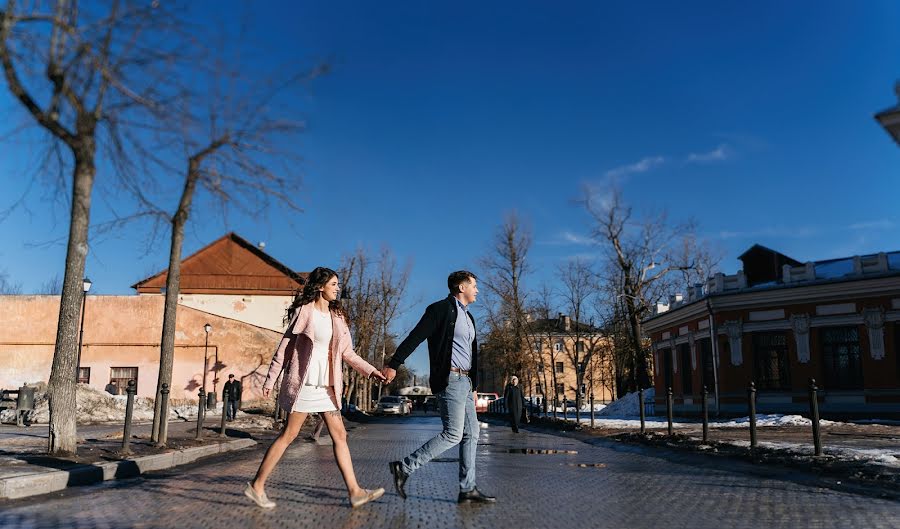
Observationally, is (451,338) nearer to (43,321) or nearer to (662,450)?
(662,450)

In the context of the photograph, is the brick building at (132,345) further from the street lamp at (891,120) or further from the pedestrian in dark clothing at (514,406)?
the street lamp at (891,120)

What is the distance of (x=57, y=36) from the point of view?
8.09 m

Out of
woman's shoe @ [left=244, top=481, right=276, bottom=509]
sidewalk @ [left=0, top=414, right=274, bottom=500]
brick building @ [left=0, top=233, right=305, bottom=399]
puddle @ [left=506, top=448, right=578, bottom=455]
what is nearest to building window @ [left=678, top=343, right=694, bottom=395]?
brick building @ [left=0, top=233, right=305, bottom=399]

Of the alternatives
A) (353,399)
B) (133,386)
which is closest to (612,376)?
(353,399)

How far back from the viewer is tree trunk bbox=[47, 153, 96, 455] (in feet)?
28.2

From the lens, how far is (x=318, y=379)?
563cm

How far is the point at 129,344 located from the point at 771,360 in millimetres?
30273

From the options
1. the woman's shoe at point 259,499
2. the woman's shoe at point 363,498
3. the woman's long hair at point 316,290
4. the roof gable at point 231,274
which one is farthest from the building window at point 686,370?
the woman's shoe at point 259,499

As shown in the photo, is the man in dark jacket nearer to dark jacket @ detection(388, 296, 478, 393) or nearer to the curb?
dark jacket @ detection(388, 296, 478, 393)

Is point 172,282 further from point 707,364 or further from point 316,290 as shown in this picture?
point 707,364

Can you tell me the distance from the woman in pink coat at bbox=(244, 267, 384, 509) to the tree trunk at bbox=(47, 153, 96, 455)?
14.1ft

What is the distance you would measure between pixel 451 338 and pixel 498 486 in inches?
80.9

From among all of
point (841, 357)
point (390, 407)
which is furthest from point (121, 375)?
point (841, 357)

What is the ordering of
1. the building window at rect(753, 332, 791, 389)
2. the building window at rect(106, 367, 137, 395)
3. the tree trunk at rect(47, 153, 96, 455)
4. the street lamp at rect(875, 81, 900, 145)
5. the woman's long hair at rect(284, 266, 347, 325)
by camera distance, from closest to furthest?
the woman's long hair at rect(284, 266, 347, 325) → the tree trunk at rect(47, 153, 96, 455) → the street lamp at rect(875, 81, 900, 145) → the building window at rect(753, 332, 791, 389) → the building window at rect(106, 367, 137, 395)
